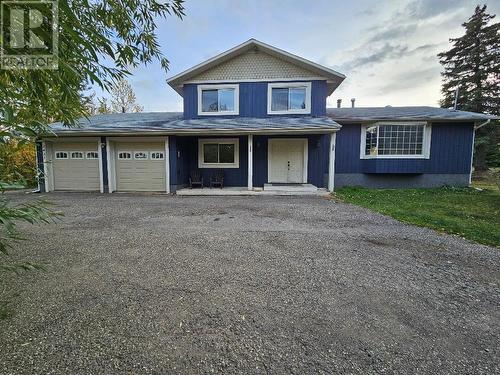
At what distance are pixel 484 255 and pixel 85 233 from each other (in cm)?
722

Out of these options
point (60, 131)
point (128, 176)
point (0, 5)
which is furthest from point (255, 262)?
point (60, 131)

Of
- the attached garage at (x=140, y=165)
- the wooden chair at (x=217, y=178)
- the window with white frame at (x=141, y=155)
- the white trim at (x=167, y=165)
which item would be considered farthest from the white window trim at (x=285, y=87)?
the window with white frame at (x=141, y=155)

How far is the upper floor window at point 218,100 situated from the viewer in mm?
11695

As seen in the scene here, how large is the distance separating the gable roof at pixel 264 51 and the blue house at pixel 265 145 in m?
0.05

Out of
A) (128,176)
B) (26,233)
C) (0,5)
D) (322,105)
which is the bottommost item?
(26,233)

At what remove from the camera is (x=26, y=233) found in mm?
4941

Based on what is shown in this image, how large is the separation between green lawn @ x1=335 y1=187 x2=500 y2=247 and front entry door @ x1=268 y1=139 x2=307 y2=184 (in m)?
2.28

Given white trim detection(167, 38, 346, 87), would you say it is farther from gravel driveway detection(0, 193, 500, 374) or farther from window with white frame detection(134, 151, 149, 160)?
gravel driveway detection(0, 193, 500, 374)

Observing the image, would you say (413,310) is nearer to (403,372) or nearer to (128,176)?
(403,372)

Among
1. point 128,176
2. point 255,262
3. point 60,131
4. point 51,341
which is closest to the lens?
point 51,341

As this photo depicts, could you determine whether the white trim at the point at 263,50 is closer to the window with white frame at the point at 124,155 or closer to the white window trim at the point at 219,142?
the white window trim at the point at 219,142

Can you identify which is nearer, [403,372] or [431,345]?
[403,372]

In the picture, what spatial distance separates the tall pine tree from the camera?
2234 centimetres

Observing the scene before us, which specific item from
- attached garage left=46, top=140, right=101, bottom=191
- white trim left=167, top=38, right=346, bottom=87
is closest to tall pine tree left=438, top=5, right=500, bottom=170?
white trim left=167, top=38, right=346, bottom=87
